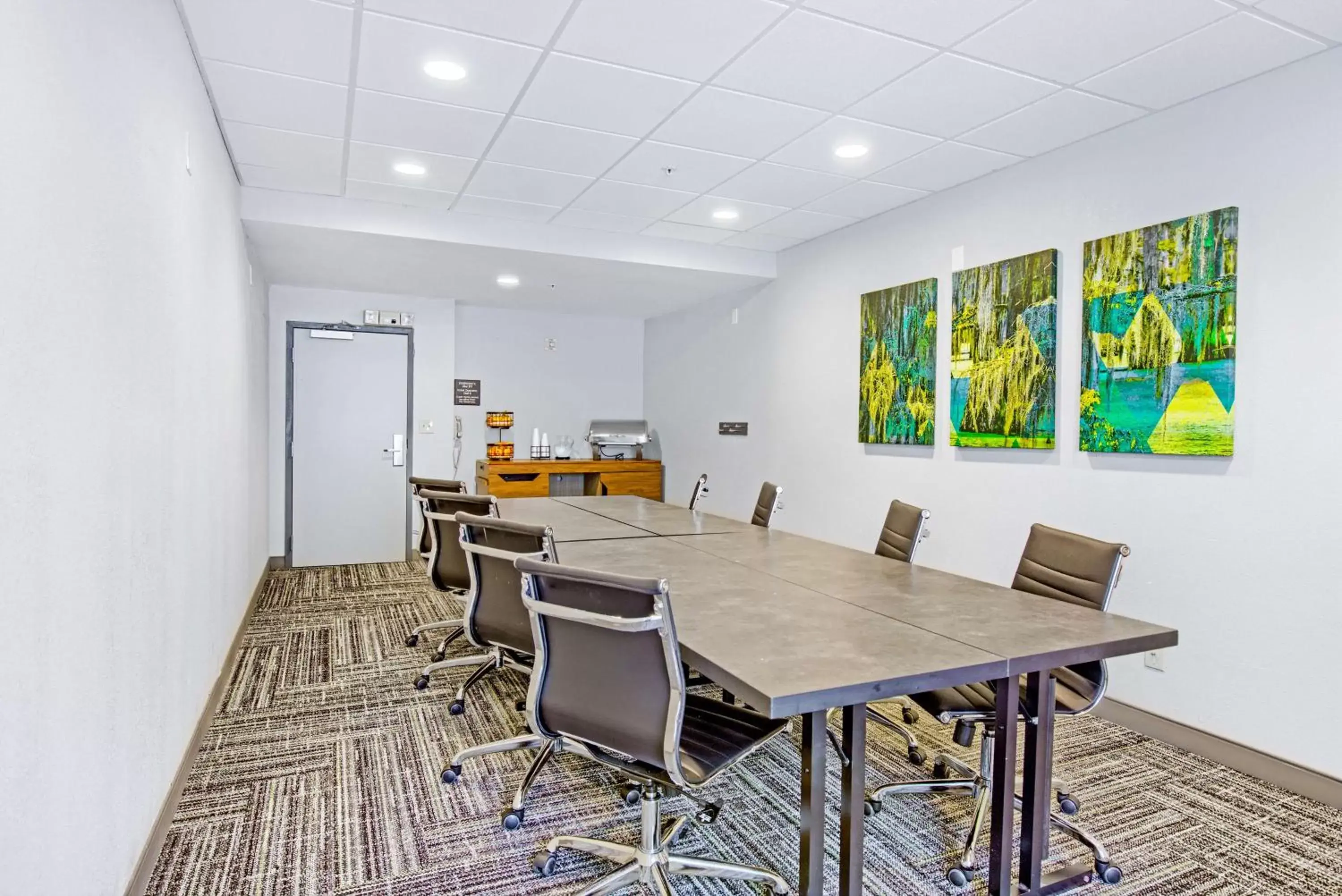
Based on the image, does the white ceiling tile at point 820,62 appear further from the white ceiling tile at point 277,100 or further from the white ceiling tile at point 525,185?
the white ceiling tile at point 277,100

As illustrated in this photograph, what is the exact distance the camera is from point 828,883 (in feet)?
6.95

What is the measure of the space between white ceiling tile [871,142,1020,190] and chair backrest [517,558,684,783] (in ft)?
9.89

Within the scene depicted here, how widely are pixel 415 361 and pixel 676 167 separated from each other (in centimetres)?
379

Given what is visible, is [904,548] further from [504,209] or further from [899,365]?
[504,209]

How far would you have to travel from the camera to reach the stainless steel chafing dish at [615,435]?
7895 mm

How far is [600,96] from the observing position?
3.16m

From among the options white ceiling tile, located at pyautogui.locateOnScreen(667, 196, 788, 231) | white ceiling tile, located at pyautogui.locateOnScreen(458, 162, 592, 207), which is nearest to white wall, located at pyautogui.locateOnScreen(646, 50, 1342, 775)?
white ceiling tile, located at pyautogui.locateOnScreen(667, 196, 788, 231)

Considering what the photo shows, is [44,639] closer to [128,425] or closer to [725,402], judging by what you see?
[128,425]

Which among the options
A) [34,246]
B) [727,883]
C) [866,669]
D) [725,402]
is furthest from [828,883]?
[725,402]

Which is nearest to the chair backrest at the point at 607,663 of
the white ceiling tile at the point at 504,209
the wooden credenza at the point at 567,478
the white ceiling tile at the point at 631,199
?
the white ceiling tile at the point at 631,199

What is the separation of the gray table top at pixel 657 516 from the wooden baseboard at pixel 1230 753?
1.83 metres

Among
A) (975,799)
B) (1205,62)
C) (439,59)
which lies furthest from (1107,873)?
(439,59)

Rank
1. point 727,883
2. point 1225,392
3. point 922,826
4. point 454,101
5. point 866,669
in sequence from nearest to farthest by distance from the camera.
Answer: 1. point 866,669
2. point 727,883
3. point 922,826
4. point 1225,392
5. point 454,101

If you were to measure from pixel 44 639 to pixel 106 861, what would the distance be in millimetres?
703
